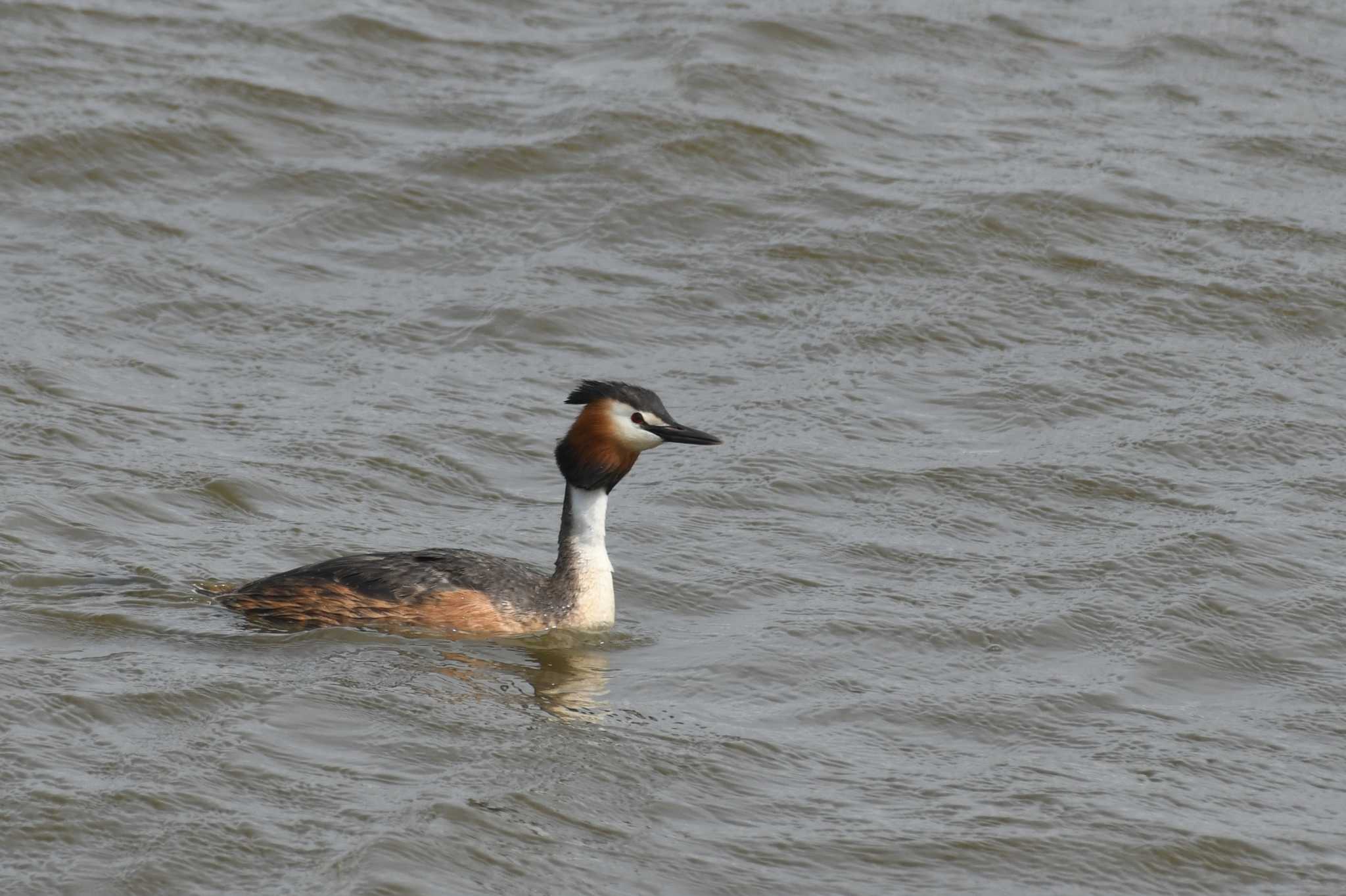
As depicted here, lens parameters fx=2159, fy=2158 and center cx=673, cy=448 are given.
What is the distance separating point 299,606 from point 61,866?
2.51m

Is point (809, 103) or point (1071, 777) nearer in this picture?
point (1071, 777)

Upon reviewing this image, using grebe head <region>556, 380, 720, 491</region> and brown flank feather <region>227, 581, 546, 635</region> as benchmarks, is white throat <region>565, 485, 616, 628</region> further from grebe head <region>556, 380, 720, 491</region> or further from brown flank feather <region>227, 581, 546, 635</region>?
brown flank feather <region>227, 581, 546, 635</region>

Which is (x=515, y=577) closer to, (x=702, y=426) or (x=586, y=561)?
(x=586, y=561)

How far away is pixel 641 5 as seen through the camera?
1789 cm

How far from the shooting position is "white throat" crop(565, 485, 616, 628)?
9.44 meters

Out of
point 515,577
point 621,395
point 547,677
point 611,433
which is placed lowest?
point 547,677

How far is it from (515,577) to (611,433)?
76cm

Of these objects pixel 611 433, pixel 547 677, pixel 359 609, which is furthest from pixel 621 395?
pixel 359 609

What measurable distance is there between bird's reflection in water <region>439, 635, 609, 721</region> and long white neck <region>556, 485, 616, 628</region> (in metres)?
0.21

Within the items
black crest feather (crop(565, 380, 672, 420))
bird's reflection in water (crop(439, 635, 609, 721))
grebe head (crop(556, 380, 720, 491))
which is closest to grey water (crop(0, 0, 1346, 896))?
bird's reflection in water (crop(439, 635, 609, 721))

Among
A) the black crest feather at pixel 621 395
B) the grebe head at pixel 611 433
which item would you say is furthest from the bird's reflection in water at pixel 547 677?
the black crest feather at pixel 621 395

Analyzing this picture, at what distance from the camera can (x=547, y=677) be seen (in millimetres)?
8930

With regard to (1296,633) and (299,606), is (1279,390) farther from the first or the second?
(299,606)

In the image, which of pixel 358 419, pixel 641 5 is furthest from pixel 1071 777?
pixel 641 5
